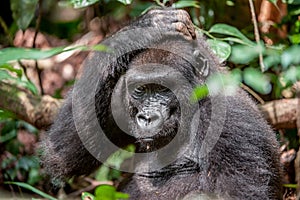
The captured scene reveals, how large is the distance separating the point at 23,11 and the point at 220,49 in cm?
213

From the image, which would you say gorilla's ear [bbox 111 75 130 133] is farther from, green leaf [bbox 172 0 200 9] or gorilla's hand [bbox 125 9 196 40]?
green leaf [bbox 172 0 200 9]

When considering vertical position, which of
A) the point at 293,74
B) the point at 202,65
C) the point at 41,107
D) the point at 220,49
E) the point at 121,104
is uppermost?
the point at 202,65

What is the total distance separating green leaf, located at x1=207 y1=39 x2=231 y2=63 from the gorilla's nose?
0.90 meters

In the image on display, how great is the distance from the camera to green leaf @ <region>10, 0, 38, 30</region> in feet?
21.0

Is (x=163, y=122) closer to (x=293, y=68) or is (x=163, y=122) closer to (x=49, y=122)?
(x=293, y=68)

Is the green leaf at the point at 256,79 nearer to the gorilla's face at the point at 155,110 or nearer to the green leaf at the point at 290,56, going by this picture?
the green leaf at the point at 290,56

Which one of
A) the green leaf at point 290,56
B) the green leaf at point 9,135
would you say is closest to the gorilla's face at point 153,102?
the green leaf at point 290,56

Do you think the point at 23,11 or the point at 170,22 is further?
the point at 23,11

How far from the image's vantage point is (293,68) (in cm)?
562

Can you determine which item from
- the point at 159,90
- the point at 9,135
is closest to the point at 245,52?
the point at 159,90

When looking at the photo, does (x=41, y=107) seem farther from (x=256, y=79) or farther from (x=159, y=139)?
(x=256, y=79)

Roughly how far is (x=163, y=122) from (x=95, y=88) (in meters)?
0.70

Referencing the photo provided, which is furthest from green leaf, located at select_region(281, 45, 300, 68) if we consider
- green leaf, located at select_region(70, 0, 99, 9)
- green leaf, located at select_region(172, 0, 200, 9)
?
green leaf, located at select_region(70, 0, 99, 9)

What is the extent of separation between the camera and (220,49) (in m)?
5.37
